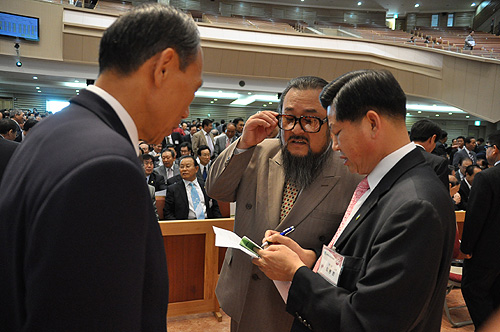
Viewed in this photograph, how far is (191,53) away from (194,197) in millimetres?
3719

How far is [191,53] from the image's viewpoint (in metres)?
0.86

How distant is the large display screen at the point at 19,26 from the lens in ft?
37.5

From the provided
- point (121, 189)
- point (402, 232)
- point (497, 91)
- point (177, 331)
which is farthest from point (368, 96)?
point (497, 91)

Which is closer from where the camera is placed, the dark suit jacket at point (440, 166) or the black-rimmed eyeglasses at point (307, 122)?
the black-rimmed eyeglasses at point (307, 122)

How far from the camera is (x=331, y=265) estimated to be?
A: 1.21 metres

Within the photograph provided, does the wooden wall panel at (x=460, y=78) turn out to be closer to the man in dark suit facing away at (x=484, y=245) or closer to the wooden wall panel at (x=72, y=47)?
the wooden wall panel at (x=72, y=47)

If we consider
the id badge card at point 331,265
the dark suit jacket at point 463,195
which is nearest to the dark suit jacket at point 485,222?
the id badge card at point 331,265

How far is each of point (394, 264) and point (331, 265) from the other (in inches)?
10.8

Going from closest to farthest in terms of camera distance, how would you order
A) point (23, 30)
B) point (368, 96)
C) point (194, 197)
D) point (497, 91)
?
point (368, 96) → point (194, 197) → point (23, 30) → point (497, 91)

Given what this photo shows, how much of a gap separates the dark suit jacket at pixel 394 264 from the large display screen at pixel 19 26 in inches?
537

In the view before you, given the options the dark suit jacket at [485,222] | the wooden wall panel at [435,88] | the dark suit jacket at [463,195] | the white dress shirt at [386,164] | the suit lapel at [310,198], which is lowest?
the dark suit jacket at [463,195]

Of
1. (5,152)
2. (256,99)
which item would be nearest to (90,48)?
(256,99)

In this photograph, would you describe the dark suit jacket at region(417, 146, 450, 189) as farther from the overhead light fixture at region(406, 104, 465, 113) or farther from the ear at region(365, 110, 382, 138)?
the overhead light fixture at region(406, 104, 465, 113)

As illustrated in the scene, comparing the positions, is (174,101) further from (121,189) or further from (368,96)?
(368,96)
